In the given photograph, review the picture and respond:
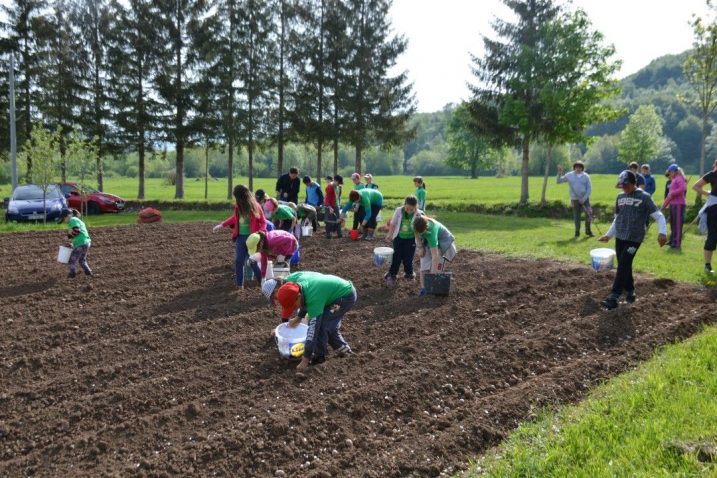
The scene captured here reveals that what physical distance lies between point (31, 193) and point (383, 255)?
1591cm

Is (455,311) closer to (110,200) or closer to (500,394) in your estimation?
(500,394)

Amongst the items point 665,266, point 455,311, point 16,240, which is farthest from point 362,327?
point 16,240

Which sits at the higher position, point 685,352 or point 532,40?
point 532,40

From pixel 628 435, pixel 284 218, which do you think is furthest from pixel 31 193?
pixel 628 435

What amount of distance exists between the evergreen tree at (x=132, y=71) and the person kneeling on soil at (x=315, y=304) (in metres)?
27.3

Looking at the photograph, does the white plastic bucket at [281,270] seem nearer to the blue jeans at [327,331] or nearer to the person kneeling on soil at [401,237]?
the person kneeling on soil at [401,237]

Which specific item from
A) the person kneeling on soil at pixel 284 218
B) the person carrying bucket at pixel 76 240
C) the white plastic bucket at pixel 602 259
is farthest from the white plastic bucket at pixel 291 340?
the white plastic bucket at pixel 602 259

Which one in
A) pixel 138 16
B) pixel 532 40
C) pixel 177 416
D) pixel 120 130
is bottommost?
pixel 177 416

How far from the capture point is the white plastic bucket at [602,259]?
1003 cm

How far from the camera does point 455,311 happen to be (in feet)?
25.8

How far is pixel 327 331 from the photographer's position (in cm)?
608

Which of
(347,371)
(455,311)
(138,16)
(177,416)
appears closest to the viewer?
(177,416)

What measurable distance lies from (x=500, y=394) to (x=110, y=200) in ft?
77.4

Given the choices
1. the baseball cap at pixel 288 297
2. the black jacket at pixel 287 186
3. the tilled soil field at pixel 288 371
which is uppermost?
the black jacket at pixel 287 186
